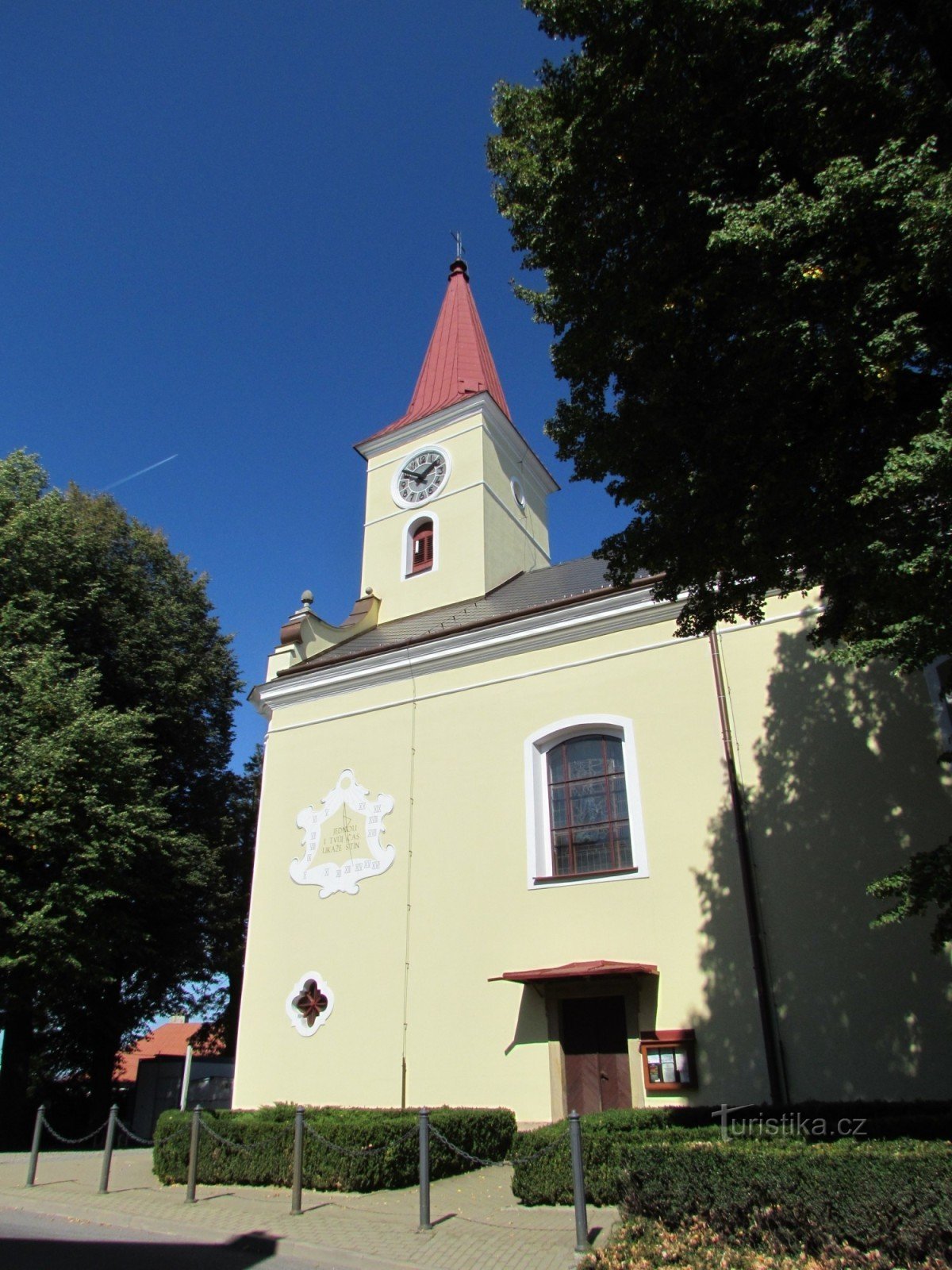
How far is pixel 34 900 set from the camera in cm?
1562

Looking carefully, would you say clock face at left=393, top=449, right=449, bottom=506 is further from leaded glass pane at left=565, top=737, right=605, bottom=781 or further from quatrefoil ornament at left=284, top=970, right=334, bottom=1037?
quatrefoil ornament at left=284, top=970, right=334, bottom=1037

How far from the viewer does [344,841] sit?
52.8 ft

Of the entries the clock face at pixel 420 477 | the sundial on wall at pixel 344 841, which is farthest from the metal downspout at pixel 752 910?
Answer: the clock face at pixel 420 477

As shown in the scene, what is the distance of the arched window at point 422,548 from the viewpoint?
22.2 metres

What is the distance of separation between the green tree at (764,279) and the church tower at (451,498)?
41.6 ft

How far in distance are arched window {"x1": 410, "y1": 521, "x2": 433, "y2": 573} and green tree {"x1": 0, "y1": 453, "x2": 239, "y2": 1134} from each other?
21.3 ft

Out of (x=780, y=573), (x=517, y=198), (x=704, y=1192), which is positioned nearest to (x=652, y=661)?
(x=780, y=573)

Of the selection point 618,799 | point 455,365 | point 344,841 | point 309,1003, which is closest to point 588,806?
point 618,799

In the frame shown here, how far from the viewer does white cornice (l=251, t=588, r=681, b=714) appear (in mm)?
14773

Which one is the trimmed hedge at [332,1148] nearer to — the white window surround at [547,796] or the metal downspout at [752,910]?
the white window surround at [547,796]

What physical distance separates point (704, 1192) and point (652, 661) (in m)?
8.97

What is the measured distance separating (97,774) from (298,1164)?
1043 centimetres

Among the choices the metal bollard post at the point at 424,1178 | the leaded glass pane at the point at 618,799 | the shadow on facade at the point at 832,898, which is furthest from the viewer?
the leaded glass pane at the point at 618,799

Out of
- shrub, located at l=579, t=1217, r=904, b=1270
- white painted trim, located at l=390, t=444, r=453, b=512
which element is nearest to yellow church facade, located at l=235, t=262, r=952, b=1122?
white painted trim, located at l=390, t=444, r=453, b=512
